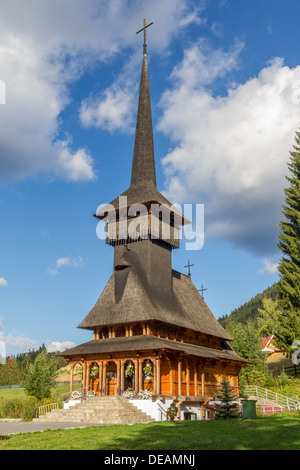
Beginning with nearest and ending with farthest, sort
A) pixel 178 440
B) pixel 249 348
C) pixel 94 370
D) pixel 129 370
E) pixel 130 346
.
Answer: pixel 178 440
pixel 130 346
pixel 129 370
pixel 94 370
pixel 249 348

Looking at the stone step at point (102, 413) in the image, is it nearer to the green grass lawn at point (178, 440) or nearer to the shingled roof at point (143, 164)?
the green grass lawn at point (178, 440)

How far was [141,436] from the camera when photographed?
12.9m

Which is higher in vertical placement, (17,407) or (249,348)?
(249,348)

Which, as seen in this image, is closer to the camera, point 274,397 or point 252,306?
point 274,397

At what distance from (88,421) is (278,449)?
14797mm

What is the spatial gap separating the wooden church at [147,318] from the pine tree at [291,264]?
539 centimetres

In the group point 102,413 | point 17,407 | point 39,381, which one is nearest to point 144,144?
point 39,381

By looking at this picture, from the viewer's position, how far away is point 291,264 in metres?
40.2

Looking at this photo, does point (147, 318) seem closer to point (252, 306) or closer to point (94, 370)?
A: point (94, 370)

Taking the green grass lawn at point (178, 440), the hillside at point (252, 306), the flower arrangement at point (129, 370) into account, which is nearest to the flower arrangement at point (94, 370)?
the flower arrangement at point (129, 370)

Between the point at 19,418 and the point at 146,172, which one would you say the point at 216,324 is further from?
the point at 19,418

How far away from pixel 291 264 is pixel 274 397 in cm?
1153

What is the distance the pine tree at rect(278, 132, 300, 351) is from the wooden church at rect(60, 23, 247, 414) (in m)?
5.39

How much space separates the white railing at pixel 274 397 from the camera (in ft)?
104
